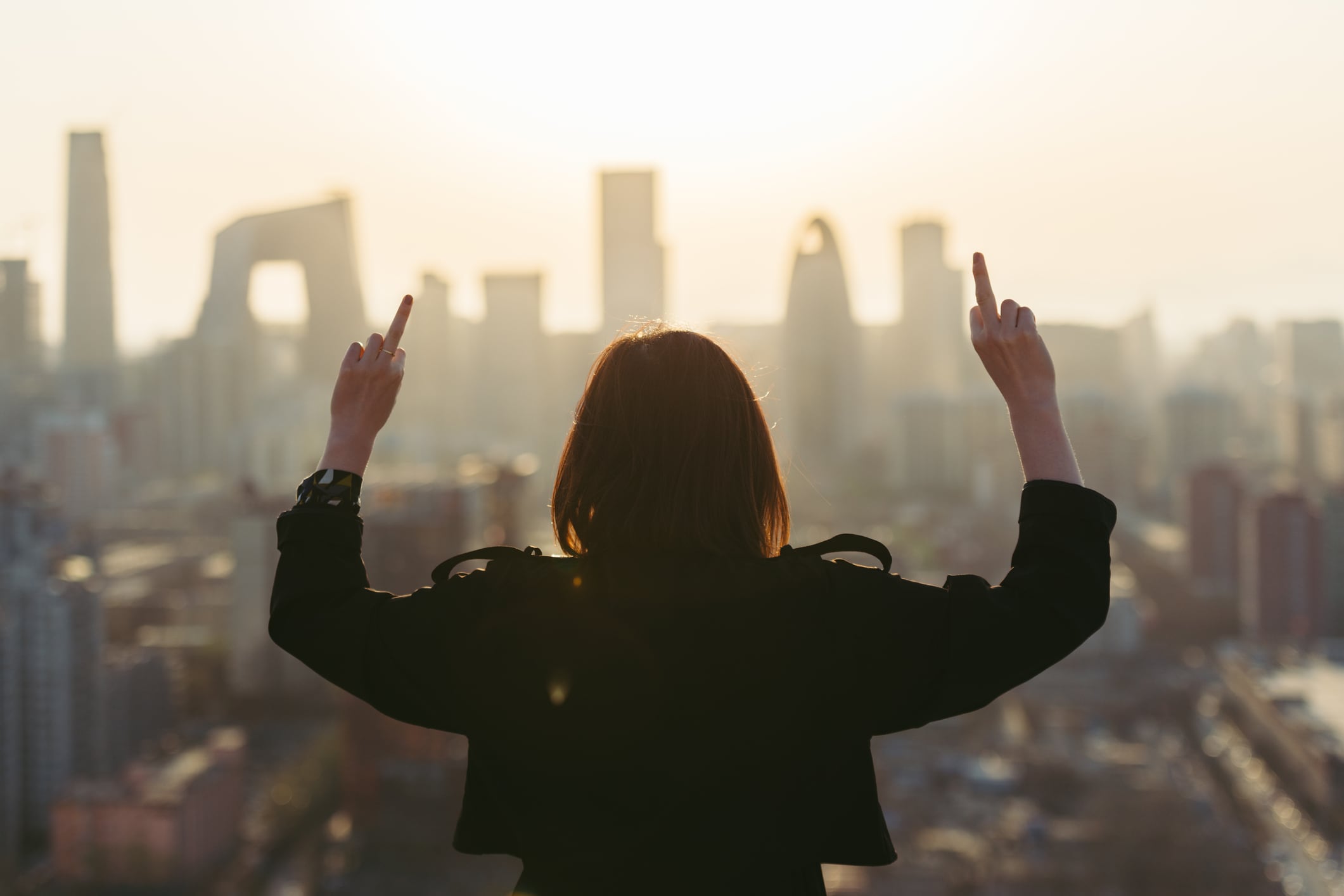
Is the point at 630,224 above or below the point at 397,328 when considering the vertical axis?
above

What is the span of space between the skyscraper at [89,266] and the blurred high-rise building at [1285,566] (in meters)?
8.71

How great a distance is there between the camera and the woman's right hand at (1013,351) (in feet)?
1.49

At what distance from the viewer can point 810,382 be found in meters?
12.2

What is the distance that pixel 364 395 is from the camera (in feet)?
1.61

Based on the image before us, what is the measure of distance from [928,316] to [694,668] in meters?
11.3

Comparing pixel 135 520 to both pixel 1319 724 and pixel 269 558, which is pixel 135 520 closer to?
pixel 269 558

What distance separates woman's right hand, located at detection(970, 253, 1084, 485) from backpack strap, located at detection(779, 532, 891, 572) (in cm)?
7

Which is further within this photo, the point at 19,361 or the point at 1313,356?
the point at 1313,356

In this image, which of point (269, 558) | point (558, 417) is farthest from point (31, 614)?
point (558, 417)

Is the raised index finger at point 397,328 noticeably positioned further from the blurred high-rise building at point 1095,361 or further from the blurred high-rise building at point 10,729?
the blurred high-rise building at point 1095,361

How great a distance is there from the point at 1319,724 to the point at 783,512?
19.9ft

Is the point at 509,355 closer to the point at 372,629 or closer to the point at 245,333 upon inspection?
the point at 245,333

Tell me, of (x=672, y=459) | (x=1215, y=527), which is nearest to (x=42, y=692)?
(x=672, y=459)

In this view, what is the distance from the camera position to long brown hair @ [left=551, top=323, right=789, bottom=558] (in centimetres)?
43
